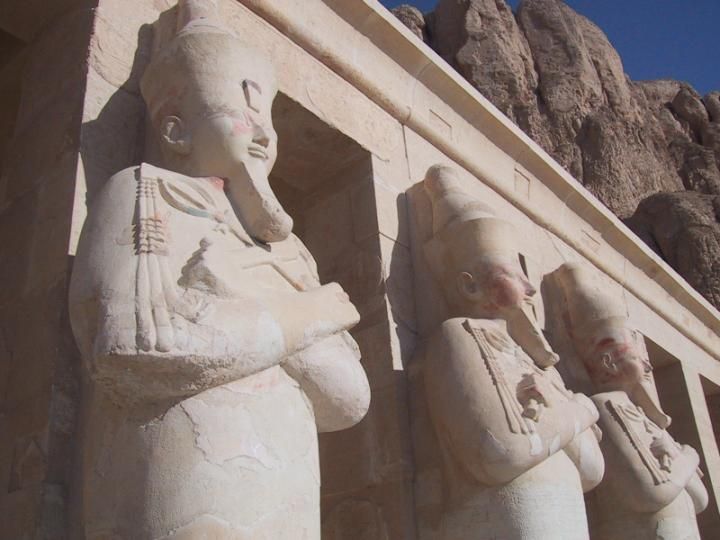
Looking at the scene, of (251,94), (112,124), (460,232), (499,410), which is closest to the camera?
(251,94)

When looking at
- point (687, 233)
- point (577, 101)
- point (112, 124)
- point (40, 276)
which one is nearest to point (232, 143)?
point (112, 124)

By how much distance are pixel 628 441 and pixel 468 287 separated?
1154 mm

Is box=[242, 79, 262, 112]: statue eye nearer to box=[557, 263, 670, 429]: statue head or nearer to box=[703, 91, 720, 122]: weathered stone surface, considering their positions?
box=[557, 263, 670, 429]: statue head

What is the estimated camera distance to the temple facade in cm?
185

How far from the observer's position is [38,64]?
292cm

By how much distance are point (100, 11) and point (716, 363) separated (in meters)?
5.56

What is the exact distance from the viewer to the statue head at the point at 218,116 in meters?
2.34

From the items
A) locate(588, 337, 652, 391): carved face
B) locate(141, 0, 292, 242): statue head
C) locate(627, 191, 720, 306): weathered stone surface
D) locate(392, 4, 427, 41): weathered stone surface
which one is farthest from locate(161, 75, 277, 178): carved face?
locate(392, 4, 427, 41): weathered stone surface

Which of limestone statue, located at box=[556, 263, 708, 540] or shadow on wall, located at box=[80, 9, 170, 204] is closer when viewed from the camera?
shadow on wall, located at box=[80, 9, 170, 204]

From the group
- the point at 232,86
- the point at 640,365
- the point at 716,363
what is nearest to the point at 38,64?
→ the point at 232,86

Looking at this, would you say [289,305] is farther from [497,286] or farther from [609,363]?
[609,363]

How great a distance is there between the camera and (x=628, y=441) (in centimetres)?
376

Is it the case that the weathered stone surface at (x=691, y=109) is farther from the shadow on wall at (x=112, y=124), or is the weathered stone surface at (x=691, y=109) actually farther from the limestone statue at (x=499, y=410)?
the shadow on wall at (x=112, y=124)

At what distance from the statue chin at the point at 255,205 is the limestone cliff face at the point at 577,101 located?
1071cm
